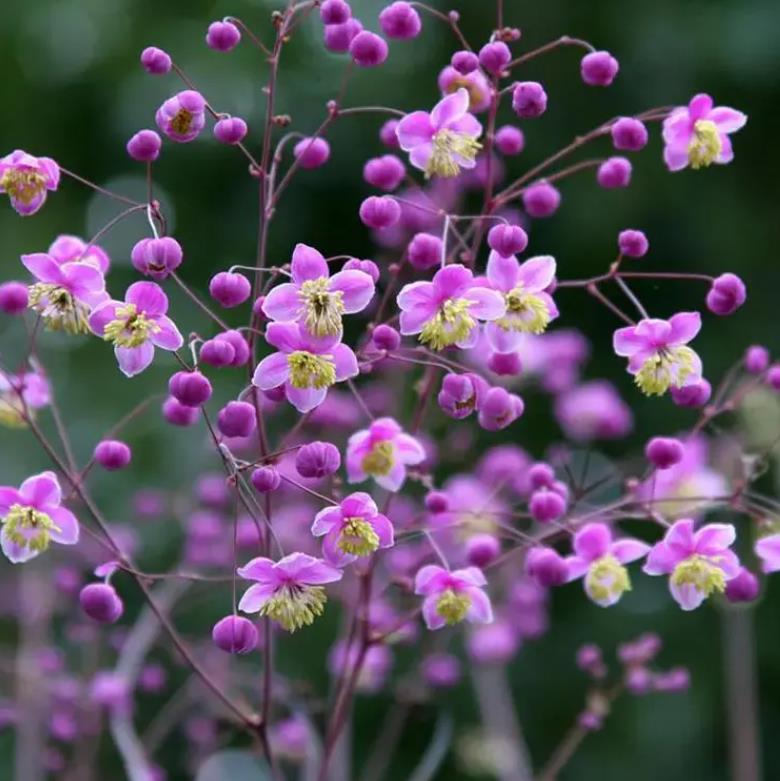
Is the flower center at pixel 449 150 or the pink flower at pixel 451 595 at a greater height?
the flower center at pixel 449 150

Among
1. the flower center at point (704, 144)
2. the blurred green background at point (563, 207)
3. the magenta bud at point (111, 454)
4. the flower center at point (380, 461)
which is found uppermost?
the flower center at point (704, 144)

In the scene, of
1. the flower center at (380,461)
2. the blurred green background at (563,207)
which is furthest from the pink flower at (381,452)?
the blurred green background at (563,207)

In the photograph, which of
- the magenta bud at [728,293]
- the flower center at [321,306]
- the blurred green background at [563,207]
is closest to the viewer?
the flower center at [321,306]

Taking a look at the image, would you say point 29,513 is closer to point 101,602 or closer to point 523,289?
point 101,602

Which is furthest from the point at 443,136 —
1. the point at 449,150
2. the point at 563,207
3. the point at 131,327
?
the point at 563,207

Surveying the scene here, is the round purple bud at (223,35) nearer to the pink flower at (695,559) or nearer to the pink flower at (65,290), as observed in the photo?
the pink flower at (65,290)

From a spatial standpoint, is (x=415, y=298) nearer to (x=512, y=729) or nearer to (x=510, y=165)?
(x=512, y=729)

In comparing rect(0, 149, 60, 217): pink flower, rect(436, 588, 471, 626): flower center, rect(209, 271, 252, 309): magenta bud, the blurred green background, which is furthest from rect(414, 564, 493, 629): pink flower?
the blurred green background
